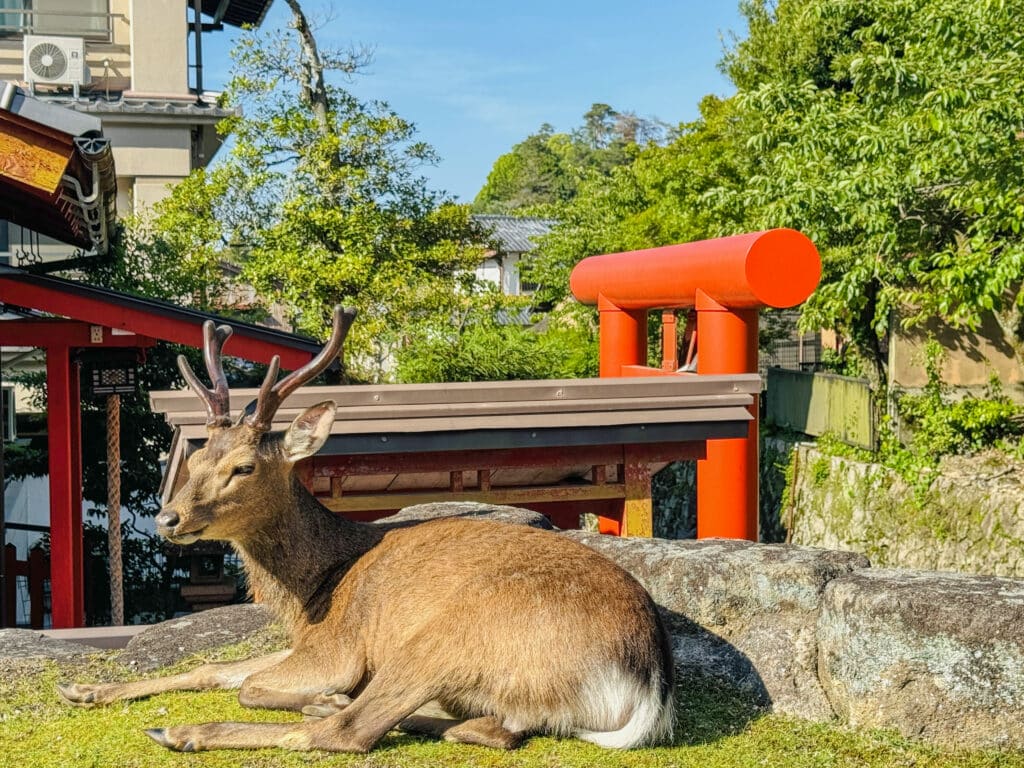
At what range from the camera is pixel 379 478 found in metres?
7.56

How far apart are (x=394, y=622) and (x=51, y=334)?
6.44 metres

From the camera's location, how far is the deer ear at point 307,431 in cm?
439

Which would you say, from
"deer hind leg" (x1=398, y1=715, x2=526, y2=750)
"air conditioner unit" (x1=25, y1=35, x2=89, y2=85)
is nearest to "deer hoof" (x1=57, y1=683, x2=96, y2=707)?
"deer hind leg" (x1=398, y1=715, x2=526, y2=750)

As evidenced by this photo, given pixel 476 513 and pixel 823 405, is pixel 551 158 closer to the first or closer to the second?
pixel 823 405

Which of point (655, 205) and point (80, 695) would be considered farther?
point (655, 205)

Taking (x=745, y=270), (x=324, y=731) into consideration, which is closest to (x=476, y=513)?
(x=324, y=731)

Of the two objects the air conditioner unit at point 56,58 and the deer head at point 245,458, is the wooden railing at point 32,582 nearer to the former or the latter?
the deer head at point 245,458

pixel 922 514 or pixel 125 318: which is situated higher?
pixel 125 318

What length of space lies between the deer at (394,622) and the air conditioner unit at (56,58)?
1405cm

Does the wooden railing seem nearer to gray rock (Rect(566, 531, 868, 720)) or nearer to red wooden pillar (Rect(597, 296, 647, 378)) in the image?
red wooden pillar (Rect(597, 296, 647, 378))

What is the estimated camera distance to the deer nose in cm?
406

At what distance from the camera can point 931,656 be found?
394 cm

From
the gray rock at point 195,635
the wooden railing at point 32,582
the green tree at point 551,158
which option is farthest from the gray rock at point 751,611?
the green tree at point 551,158

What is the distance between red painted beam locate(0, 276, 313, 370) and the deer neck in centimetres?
488
